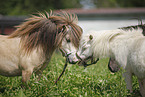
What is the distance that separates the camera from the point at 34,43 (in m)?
3.27

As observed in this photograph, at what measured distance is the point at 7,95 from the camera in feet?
9.62

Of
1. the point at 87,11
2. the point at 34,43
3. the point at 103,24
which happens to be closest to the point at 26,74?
the point at 34,43

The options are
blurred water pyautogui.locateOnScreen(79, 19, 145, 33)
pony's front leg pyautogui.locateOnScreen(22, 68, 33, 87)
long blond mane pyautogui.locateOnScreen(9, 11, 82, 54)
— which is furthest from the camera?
blurred water pyautogui.locateOnScreen(79, 19, 145, 33)

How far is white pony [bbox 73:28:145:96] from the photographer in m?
2.82

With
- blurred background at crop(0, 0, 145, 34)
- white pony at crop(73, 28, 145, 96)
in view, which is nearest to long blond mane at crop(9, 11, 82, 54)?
white pony at crop(73, 28, 145, 96)

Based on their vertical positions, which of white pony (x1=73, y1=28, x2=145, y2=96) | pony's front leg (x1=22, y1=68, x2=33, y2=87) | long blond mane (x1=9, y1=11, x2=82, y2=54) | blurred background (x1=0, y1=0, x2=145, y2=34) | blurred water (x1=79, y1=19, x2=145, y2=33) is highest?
blurred background (x1=0, y1=0, x2=145, y2=34)

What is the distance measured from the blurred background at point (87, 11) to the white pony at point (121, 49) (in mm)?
432

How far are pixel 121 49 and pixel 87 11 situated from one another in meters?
13.9

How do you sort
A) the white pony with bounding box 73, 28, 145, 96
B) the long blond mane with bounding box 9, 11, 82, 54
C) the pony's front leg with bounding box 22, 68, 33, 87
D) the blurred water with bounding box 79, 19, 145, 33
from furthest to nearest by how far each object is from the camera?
1. the blurred water with bounding box 79, 19, 145, 33
2. the long blond mane with bounding box 9, 11, 82, 54
3. the pony's front leg with bounding box 22, 68, 33, 87
4. the white pony with bounding box 73, 28, 145, 96

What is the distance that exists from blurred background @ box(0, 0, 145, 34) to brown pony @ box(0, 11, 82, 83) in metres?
0.63

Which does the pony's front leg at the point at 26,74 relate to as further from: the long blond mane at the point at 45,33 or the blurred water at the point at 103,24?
the blurred water at the point at 103,24

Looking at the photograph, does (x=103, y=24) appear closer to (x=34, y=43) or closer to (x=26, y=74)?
(x=34, y=43)

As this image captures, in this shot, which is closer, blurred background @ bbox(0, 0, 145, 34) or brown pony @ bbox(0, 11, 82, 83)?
brown pony @ bbox(0, 11, 82, 83)

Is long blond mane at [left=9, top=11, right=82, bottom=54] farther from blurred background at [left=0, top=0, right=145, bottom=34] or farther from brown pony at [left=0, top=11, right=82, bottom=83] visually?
blurred background at [left=0, top=0, right=145, bottom=34]
